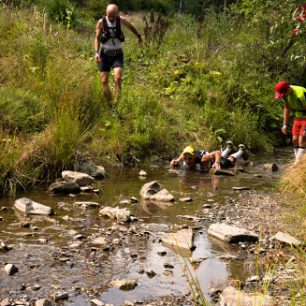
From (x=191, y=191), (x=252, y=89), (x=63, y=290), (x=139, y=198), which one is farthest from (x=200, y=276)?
(x=252, y=89)

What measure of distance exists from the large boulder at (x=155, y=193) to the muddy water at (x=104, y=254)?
14 centimetres

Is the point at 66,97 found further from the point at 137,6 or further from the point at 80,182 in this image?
the point at 137,6

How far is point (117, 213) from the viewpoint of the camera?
623 cm

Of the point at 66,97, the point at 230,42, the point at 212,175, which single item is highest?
the point at 230,42

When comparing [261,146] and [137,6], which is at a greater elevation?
[137,6]

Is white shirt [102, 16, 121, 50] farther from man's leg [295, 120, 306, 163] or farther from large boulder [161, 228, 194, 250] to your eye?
large boulder [161, 228, 194, 250]

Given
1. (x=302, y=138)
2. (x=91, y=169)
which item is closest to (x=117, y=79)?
(x=91, y=169)

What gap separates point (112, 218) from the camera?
20.5 feet

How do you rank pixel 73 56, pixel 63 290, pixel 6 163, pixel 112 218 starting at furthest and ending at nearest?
pixel 73 56 < pixel 6 163 < pixel 112 218 < pixel 63 290

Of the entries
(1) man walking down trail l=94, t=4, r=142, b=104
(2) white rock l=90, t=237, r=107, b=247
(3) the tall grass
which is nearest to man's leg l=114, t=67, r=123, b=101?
(1) man walking down trail l=94, t=4, r=142, b=104

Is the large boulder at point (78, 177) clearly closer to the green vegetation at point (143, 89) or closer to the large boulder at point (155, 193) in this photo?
the green vegetation at point (143, 89)

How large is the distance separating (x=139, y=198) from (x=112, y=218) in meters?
1.11

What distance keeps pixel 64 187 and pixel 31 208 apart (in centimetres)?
99

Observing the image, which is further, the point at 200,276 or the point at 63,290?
the point at 200,276
